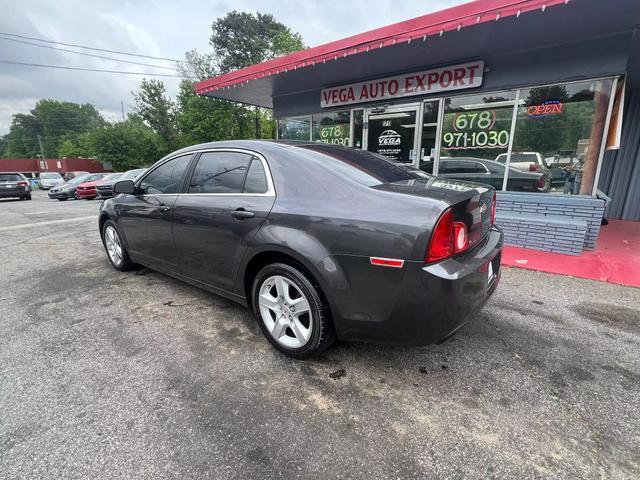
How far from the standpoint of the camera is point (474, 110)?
6.14 metres

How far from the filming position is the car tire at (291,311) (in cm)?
219

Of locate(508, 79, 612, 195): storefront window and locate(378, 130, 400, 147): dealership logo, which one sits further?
locate(378, 130, 400, 147): dealership logo

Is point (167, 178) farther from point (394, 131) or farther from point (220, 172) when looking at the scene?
point (394, 131)

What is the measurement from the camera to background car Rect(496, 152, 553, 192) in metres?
5.59

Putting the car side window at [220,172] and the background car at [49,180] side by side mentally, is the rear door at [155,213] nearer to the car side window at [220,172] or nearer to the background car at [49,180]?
the car side window at [220,172]

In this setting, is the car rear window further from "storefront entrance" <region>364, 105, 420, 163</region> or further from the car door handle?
the car door handle

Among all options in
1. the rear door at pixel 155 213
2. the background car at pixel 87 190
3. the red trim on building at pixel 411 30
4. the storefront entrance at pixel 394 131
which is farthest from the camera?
the background car at pixel 87 190

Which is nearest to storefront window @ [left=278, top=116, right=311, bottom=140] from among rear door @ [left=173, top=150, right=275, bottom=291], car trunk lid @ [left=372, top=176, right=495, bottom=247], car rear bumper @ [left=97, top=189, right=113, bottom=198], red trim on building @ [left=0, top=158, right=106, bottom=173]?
rear door @ [left=173, top=150, right=275, bottom=291]

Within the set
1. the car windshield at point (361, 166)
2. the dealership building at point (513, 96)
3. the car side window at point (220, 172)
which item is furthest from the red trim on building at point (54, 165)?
the car windshield at point (361, 166)

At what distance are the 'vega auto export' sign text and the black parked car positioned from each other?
4229mm

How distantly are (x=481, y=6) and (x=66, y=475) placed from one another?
18.9 ft

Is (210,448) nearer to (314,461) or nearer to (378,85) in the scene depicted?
(314,461)

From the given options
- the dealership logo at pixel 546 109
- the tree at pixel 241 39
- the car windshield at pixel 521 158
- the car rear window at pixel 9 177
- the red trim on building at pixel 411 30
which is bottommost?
the car rear window at pixel 9 177

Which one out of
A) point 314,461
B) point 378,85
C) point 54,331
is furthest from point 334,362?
point 378,85
